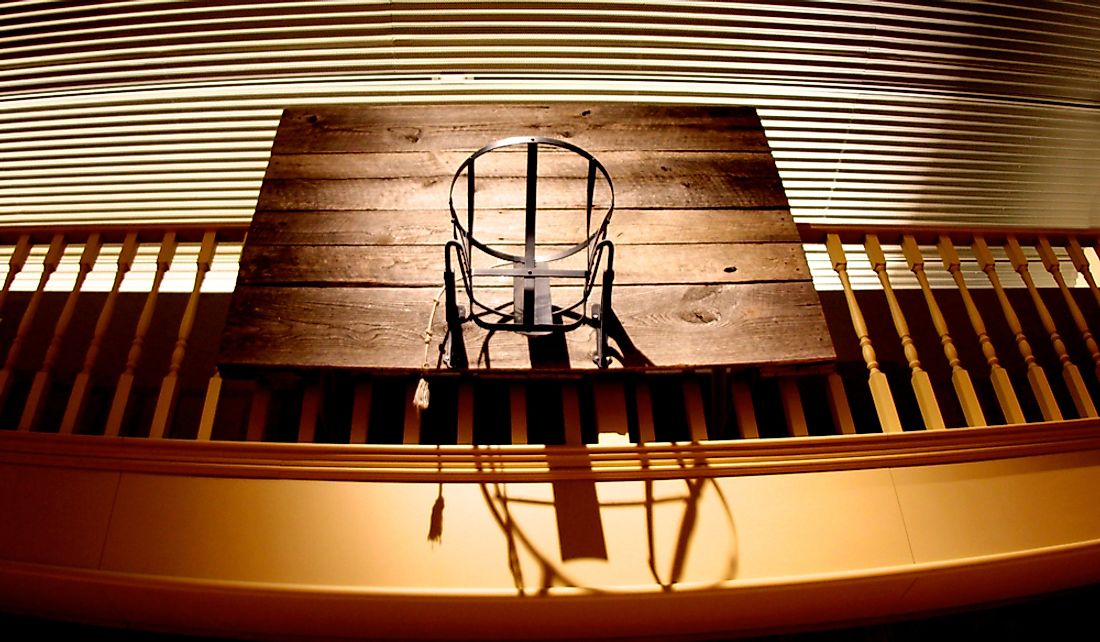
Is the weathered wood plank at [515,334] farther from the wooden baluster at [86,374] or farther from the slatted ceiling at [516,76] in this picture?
the slatted ceiling at [516,76]

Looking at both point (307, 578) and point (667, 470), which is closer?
point (307, 578)

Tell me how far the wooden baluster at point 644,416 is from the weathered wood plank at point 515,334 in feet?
0.53

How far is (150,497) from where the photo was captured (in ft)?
5.79

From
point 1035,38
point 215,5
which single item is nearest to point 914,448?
point 1035,38

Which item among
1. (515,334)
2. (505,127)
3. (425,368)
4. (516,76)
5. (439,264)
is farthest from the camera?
(516,76)

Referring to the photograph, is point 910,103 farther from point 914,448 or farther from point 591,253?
point 591,253

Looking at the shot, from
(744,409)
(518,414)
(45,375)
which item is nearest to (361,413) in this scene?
(518,414)

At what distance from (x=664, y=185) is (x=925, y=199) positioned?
2.33m

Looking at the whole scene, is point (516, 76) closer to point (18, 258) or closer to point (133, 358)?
point (133, 358)

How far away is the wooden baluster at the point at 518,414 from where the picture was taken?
1901 millimetres

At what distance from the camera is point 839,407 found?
79.9 inches

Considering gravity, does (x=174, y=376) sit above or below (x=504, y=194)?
below

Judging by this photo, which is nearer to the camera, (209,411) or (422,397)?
(422,397)

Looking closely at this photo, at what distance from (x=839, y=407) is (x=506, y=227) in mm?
1373
